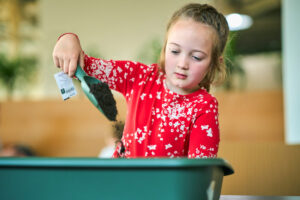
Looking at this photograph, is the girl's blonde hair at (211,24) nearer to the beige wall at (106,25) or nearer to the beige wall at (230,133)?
the beige wall at (230,133)

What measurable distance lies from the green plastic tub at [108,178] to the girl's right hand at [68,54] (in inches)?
11.0

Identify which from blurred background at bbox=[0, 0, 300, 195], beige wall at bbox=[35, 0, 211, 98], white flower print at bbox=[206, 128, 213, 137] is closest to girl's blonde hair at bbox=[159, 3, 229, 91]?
white flower print at bbox=[206, 128, 213, 137]

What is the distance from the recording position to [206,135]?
726mm

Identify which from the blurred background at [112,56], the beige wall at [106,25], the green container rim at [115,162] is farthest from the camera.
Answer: the beige wall at [106,25]

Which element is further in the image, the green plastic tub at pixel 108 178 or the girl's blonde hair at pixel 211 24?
the girl's blonde hair at pixel 211 24

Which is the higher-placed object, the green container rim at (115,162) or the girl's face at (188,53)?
the girl's face at (188,53)

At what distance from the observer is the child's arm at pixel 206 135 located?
2.33 ft

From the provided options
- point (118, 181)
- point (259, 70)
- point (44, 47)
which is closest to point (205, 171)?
point (118, 181)

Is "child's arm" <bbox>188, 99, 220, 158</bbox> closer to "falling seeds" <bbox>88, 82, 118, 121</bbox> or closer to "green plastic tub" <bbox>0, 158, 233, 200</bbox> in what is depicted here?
"falling seeds" <bbox>88, 82, 118, 121</bbox>

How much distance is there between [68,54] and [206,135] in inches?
11.4

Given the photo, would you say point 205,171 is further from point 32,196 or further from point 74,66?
point 74,66

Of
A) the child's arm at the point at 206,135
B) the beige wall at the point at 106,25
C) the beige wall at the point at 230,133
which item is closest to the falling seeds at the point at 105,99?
the child's arm at the point at 206,135

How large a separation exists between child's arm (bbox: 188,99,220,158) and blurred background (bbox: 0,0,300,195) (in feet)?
4.04

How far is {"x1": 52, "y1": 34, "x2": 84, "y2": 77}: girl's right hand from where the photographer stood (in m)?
0.68
